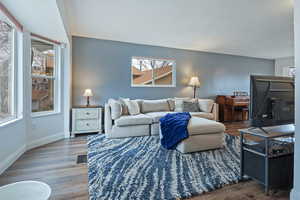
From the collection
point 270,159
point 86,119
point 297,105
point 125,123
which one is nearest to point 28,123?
point 86,119

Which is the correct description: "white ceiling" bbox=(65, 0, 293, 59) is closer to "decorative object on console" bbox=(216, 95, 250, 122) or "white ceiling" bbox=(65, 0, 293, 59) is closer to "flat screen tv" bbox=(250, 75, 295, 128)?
"decorative object on console" bbox=(216, 95, 250, 122)

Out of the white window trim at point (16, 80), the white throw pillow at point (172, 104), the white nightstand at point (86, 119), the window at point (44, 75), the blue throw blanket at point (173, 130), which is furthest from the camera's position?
the white throw pillow at point (172, 104)

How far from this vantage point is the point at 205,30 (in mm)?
4102

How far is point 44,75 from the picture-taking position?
3496 millimetres

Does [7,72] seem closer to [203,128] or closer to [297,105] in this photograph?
[203,128]

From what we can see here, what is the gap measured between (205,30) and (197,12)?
0.95 metres

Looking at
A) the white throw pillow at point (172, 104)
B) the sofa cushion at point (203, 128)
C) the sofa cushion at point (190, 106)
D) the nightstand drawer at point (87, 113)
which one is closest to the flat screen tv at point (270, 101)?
the sofa cushion at point (203, 128)

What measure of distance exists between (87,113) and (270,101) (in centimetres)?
349

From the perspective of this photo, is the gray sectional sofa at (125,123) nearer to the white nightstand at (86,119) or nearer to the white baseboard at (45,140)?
the white nightstand at (86,119)

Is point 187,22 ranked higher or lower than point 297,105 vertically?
higher

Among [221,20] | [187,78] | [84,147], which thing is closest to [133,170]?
[84,147]

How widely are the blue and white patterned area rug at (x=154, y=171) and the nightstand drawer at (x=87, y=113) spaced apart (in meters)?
0.89

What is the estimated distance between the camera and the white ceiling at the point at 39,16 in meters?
2.07

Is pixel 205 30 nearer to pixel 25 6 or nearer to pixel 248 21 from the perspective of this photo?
pixel 248 21
